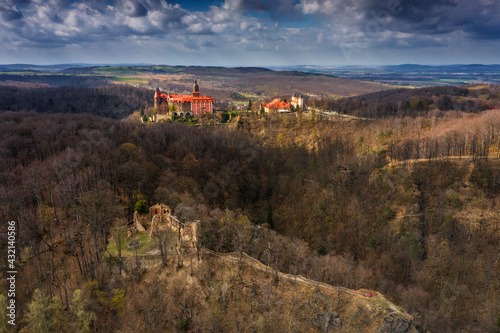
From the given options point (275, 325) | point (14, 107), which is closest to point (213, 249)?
point (275, 325)

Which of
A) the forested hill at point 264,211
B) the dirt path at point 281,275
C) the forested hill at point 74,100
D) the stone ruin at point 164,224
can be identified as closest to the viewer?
the dirt path at point 281,275

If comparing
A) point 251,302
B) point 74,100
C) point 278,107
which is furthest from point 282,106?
point 74,100

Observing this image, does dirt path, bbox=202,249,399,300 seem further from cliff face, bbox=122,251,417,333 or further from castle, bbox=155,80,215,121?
castle, bbox=155,80,215,121

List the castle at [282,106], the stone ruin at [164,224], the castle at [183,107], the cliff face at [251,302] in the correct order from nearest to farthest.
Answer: the cliff face at [251,302]
the stone ruin at [164,224]
the castle at [183,107]
the castle at [282,106]

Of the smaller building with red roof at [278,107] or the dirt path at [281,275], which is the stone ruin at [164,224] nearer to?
the dirt path at [281,275]

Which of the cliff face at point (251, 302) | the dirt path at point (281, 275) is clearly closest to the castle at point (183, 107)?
the dirt path at point (281, 275)

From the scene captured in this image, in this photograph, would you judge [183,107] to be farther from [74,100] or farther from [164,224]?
[74,100]
